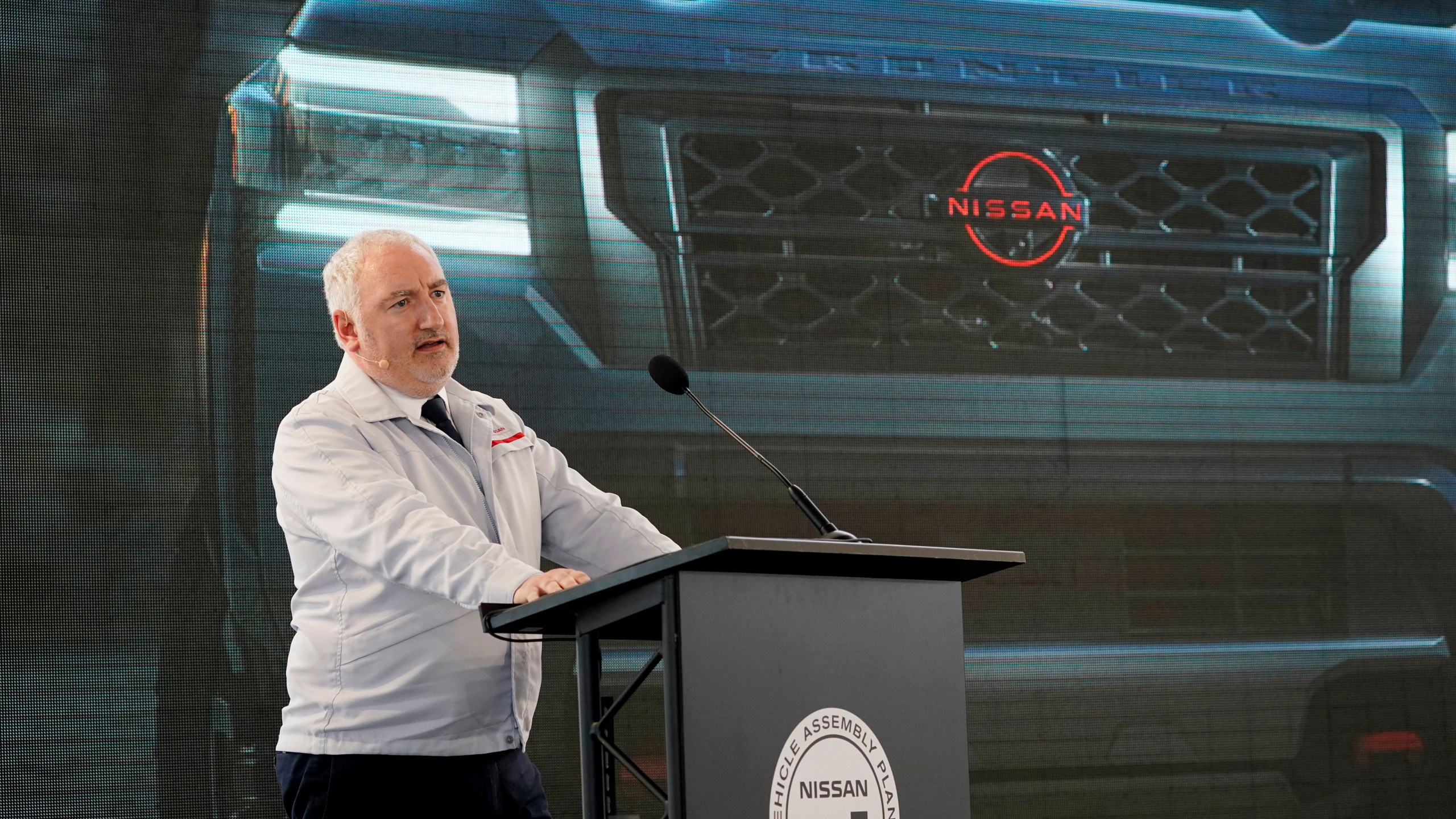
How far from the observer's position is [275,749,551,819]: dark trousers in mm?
1829

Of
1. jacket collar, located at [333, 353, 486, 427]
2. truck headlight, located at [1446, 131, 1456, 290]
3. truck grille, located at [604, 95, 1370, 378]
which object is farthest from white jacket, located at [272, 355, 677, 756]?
truck headlight, located at [1446, 131, 1456, 290]

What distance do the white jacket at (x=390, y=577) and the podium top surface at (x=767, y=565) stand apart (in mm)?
173

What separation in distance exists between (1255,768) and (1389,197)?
5.38ft

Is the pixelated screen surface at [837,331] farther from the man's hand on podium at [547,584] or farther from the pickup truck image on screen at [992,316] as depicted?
the man's hand on podium at [547,584]

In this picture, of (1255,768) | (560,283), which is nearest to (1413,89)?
(1255,768)

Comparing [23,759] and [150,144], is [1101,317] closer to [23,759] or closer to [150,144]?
[150,144]

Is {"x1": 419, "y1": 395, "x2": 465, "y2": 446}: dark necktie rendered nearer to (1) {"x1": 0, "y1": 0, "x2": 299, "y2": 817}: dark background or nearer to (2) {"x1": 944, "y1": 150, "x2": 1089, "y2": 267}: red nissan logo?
(1) {"x1": 0, "y1": 0, "x2": 299, "y2": 817}: dark background

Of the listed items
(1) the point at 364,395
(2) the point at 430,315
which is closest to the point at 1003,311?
(2) the point at 430,315

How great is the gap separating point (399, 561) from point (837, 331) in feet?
6.47

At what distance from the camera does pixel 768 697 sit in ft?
4.74

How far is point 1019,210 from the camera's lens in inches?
144

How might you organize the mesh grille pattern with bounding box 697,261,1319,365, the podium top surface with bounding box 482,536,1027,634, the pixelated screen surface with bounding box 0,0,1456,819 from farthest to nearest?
the mesh grille pattern with bounding box 697,261,1319,365 → the pixelated screen surface with bounding box 0,0,1456,819 → the podium top surface with bounding box 482,536,1027,634

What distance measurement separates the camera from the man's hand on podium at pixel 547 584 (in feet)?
5.00

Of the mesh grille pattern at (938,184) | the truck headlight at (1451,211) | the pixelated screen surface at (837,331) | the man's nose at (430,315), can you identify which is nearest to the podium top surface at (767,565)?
the man's nose at (430,315)
